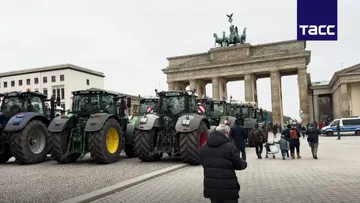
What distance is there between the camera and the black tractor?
45.0 ft

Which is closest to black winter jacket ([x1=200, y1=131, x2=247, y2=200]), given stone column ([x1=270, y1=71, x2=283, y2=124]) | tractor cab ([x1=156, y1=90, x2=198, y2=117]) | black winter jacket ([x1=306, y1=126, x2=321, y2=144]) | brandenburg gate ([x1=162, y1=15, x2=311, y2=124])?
tractor cab ([x1=156, y1=90, x2=198, y2=117])

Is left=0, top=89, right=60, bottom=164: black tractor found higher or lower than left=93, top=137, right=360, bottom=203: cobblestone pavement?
higher

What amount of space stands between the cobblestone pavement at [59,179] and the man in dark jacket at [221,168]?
4161 mm

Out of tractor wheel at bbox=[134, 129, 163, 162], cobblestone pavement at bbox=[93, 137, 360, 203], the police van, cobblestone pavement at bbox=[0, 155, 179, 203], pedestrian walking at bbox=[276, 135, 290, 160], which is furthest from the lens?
the police van

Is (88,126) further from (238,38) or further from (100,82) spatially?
(100,82)

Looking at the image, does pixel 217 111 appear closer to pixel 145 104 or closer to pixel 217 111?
pixel 217 111

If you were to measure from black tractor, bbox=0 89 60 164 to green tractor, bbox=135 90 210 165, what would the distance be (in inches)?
136

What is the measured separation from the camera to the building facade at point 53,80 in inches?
3344

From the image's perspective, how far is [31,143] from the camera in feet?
47.8

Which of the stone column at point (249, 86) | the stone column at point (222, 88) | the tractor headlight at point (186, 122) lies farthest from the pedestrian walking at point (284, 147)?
the stone column at point (222, 88)

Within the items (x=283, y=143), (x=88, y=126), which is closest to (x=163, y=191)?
(x=88, y=126)

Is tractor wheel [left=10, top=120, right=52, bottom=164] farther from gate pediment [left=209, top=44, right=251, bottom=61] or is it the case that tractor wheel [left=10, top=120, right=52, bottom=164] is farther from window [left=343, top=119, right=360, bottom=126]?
gate pediment [left=209, top=44, right=251, bottom=61]

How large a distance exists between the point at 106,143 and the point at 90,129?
1.02 metres

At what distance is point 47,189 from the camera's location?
8984mm
